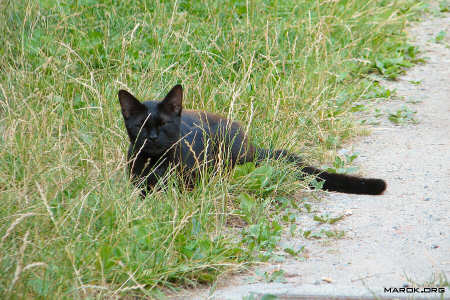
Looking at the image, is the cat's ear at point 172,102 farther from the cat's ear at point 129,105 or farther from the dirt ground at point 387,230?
the dirt ground at point 387,230

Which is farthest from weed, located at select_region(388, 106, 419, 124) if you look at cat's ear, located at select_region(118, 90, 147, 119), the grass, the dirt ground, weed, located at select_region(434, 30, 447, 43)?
cat's ear, located at select_region(118, 90, 147, 119)

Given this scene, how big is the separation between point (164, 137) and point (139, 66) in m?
1.75

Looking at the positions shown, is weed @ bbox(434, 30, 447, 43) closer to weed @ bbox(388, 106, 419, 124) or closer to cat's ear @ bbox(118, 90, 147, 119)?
weed @ bbox(388, 106, 419, 124)

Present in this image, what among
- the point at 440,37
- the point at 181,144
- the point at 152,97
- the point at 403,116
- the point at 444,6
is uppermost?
the point at 444,6

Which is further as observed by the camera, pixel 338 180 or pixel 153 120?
pixel 338 180

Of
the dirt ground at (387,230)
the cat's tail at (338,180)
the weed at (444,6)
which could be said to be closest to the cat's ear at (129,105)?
the cat's tail at (338,180)

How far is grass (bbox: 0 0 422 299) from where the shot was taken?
2891 mm

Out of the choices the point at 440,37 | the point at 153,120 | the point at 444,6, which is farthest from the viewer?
the point at 444,6

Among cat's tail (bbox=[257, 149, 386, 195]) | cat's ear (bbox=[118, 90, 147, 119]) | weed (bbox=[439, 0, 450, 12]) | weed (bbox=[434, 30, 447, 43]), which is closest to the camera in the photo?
cat's ear (bbox=[118, 90, 147, 119])

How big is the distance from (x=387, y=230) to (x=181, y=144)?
1.43 metres

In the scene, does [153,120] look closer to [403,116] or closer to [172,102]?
[172,102]

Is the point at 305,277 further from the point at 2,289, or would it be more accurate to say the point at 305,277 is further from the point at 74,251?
the point at 2,289

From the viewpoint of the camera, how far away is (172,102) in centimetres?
384

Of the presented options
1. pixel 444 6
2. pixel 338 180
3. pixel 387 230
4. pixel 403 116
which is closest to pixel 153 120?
pixel 338 180
